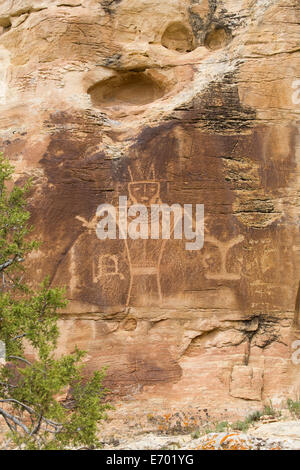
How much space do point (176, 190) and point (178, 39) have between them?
349 centimetres

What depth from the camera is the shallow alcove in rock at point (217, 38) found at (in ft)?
39.0

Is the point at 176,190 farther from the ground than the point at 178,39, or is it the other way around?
the point at 178,39

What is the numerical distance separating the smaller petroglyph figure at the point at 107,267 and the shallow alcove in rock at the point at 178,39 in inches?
178

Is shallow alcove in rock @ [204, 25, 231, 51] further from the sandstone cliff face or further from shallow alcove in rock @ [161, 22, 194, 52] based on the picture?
shallow alcove in rock @ [161, 22, 194, 52]

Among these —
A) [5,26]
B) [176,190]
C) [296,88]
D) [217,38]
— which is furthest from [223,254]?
[5,26]

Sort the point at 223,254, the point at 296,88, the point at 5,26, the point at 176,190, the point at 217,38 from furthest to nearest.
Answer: the point at 5,26 → the point at 217,38 → the point at 296,88 → the point at 176,190 → the point at 223,254

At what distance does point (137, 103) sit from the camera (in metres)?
12.3

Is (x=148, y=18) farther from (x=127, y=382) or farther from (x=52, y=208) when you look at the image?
(x=127, y=382)

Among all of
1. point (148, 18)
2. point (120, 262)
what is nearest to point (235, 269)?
point (120, 262)

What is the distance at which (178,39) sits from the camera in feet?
41.0

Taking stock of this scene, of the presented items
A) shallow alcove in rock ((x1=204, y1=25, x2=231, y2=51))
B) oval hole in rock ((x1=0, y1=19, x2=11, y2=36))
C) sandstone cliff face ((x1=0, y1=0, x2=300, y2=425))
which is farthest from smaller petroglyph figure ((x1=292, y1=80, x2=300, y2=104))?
oval hole in rock ((x1=0, y1=19, x2=11, y2=36))

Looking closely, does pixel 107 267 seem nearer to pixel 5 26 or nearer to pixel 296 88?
pixel 296 88

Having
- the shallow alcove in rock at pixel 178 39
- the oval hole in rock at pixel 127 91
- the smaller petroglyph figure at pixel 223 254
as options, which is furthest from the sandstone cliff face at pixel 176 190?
the shallow alcove in rock at pixel 178 39

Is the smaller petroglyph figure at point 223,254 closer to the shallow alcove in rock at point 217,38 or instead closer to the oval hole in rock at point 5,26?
the shallow alcove in rock at point 217,38
